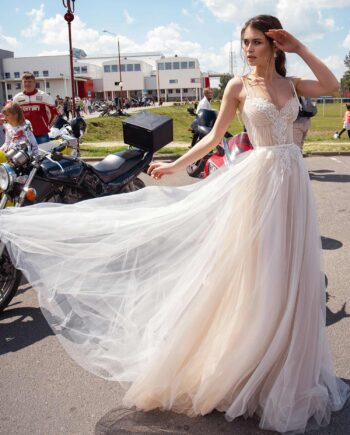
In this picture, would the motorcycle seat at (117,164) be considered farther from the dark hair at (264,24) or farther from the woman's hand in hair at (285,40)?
the woman's hand in hair at (285,40)

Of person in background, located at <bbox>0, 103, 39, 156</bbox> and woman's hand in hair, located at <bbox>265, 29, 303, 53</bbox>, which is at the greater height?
woman's hand in hair, located at <bbox>265, 29, 303, 53</bbox>

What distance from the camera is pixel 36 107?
865cm

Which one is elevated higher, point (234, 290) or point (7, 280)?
point (234, 290)

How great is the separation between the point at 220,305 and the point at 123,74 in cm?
11222

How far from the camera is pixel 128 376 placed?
2775 mm

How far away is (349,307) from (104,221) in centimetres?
232

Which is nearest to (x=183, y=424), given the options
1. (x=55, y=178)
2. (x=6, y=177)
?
(x=6, y=177)

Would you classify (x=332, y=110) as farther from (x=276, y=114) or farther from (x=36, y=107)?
(x=276, y=114)

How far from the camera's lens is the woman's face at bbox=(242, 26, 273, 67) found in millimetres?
2770

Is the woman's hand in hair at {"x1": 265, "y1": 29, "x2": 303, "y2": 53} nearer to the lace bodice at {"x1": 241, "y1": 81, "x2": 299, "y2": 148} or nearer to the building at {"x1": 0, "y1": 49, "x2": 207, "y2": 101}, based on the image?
the lace bodice at {"x1": 241, "y1": 81, "x2": 299, "y2": 148}

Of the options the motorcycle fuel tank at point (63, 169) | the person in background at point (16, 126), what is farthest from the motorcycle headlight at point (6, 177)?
the person in background at point (16, 126)

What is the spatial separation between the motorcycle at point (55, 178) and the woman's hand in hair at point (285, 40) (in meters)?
2.37

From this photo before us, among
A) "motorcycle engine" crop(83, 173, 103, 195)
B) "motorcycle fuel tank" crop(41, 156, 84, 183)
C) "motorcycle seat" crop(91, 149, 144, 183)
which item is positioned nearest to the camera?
"motorcycle fuel tank" crop(41, 156, 84, 183)

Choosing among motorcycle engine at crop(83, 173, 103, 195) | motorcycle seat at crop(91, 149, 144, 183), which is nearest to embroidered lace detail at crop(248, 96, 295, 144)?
motorcycle engine at crop(83, 173, 103, 195)
